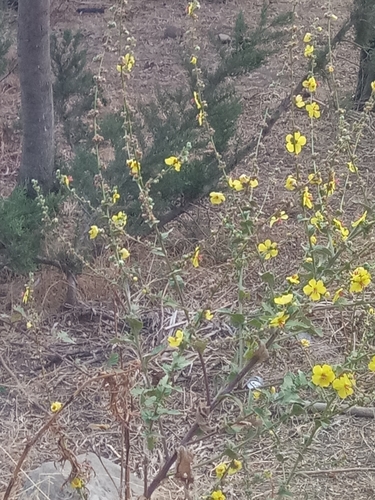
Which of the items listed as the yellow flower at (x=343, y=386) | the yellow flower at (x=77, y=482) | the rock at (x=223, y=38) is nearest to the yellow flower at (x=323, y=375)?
the yellow flower at (x=343, y=386)

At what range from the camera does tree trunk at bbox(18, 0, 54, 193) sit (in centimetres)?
288

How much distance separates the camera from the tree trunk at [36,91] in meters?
2.88

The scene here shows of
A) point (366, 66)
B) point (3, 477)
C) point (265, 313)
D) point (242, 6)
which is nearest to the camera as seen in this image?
point (265, 313)

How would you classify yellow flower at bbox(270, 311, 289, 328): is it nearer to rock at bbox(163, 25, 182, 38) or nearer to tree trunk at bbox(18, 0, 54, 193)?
tree trunk at bbox(18, 0, 54, 193)

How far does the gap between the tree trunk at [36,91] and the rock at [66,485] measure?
1372 mm

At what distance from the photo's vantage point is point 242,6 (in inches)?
286

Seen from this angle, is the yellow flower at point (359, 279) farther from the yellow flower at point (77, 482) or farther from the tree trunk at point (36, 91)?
the tree trunk at point (36, 91)

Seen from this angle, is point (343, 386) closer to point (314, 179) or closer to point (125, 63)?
point (314, 179)

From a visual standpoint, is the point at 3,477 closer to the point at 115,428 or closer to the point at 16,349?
the point at 115,428

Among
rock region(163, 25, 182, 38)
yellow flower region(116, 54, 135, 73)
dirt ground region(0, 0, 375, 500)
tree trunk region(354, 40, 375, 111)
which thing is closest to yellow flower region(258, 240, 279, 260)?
dirt ground region(0, 0, 375, 500)

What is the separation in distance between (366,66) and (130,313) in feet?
12.5

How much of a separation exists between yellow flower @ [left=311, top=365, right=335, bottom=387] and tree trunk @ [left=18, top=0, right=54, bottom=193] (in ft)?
6.51

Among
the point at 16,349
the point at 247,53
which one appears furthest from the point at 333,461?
the point at 247,53

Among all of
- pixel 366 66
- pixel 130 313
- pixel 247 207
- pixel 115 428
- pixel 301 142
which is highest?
pixel 301 142
